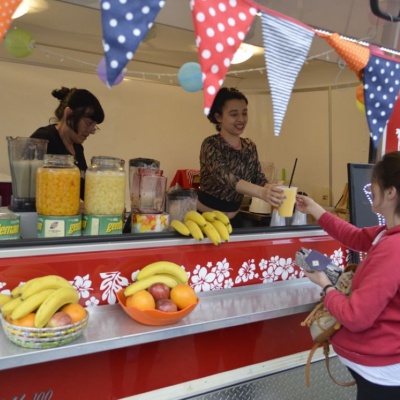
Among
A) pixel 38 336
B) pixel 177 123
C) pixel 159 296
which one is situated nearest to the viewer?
pixel 38 336

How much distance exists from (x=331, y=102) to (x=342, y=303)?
4.19 metres

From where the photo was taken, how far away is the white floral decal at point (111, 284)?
194cm

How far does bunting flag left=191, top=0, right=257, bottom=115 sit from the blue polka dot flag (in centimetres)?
16

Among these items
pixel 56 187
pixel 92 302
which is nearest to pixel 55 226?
pixel 56 187

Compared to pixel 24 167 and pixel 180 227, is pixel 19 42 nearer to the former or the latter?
pixel 24 167

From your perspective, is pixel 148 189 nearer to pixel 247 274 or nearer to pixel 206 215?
pixel 206 215

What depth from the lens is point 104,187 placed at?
6.41 feet

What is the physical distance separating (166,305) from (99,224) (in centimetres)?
50

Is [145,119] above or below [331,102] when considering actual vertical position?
below

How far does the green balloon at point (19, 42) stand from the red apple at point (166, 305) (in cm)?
309

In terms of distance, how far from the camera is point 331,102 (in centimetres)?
538

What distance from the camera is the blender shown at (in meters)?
2.05

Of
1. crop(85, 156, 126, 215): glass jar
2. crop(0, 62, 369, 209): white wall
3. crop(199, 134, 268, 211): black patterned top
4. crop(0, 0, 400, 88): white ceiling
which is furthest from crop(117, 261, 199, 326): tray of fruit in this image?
crop(0, 62, 369, 209): white wall

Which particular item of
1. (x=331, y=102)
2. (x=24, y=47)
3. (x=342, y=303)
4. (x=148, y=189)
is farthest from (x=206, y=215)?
(x=331, y=102)
